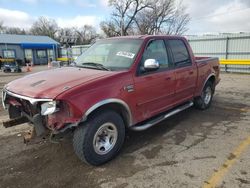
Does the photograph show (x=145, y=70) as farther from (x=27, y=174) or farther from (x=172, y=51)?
(x=27, y=174)

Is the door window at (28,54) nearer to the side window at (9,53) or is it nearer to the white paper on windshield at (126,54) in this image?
the side window at (9,53)

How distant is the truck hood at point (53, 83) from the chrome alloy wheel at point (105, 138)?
767mm

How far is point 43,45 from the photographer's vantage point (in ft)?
118

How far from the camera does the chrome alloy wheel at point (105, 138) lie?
3.53 meters

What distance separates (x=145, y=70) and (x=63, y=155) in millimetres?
2036

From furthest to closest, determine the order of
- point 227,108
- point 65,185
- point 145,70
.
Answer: point 227,108 → point 145,70 → point 65,185

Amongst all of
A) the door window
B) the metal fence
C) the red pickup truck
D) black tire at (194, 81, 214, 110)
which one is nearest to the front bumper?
the red pickup truck

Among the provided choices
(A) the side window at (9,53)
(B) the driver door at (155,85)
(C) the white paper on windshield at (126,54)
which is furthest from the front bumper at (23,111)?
(A) the side window at (9,53)

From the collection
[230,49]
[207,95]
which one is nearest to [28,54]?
[230,49]

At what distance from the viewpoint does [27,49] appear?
35.1 metres

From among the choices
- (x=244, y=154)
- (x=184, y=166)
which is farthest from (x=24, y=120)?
(x=244, y=154)

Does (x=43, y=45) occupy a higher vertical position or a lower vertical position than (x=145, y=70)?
higher

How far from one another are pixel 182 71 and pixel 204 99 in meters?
1.79

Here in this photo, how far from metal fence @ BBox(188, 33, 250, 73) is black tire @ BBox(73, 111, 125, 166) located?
14.0 metres
